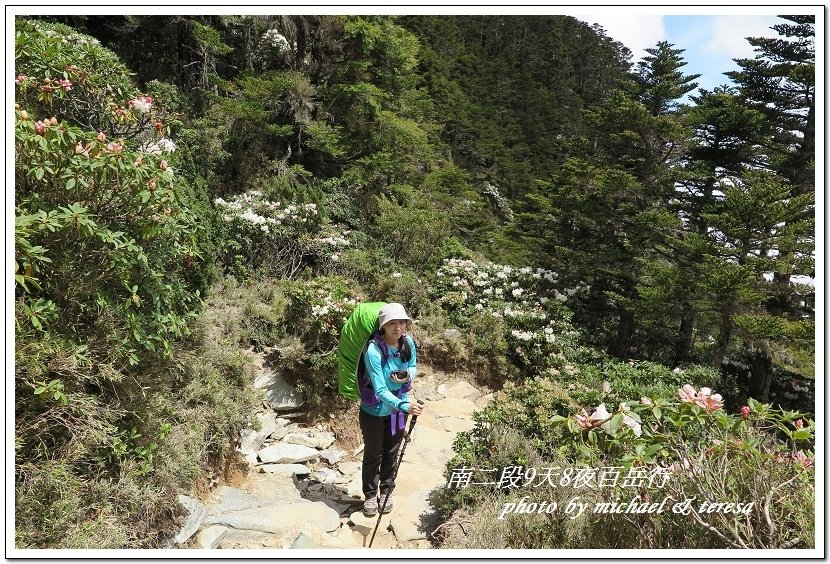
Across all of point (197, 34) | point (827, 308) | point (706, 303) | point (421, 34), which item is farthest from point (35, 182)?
point (421, 34)

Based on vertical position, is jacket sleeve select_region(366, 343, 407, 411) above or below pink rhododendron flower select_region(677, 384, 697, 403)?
below

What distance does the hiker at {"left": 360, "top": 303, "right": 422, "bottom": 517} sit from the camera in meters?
3.53

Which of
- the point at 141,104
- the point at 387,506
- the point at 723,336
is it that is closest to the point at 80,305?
the point at 141,104

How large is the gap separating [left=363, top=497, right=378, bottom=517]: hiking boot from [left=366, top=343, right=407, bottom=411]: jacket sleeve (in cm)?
108

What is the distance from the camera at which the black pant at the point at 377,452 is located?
3.81m

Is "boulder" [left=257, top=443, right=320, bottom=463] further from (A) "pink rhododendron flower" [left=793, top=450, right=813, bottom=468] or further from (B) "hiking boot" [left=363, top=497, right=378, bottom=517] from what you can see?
(A) "pink rhododendron flower" [left=793, top=450, right=813, bottom=468]

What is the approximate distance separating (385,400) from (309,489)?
Result: 6.49 feet

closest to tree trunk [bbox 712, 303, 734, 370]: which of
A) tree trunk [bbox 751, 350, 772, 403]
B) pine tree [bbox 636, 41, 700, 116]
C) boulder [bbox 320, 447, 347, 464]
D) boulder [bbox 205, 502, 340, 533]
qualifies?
tree trunk [bbox 751, 350, 772, 403]

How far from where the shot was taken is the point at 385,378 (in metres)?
3.64

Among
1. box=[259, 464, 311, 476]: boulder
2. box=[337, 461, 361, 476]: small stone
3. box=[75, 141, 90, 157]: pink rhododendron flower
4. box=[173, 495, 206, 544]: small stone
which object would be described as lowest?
box=[337, 461, 361, 476]: small stone

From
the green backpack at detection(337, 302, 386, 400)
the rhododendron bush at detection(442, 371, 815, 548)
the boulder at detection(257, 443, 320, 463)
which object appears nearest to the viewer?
the rhododendron bush at detection(442, 371, 815, 548)

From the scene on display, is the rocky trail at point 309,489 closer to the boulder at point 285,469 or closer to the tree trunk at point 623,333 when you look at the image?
the boulder at point 285,469

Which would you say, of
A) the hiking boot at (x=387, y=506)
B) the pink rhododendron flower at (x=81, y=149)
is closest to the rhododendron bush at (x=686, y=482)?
the hiking boot at (x=387, y=506)

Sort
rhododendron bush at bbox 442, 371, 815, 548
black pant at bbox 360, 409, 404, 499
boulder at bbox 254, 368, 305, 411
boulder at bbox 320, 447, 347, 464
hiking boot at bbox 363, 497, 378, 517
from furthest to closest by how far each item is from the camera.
Answer: boulder at bbox 254, 368, 305, 411, boulder at bbox 320, 447, 347, 464, hiking boot at bbox 363, 497, 378, 517, black pant at bbox 360, 409, 404, 499, rhododendron bush at bbox 442, 371, 815, 548
